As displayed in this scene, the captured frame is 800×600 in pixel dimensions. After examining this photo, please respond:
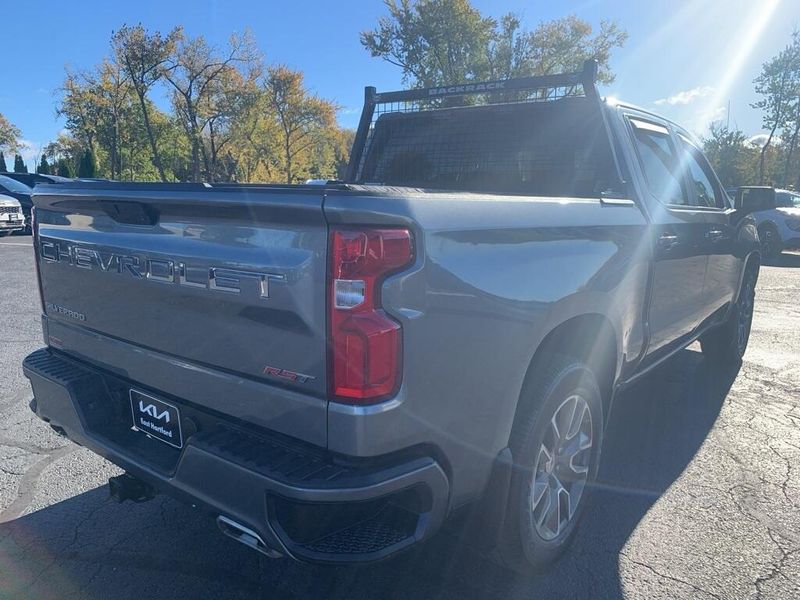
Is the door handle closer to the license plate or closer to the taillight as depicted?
the taillight

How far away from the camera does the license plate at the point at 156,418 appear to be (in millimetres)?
2281

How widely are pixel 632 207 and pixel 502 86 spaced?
1245 mm

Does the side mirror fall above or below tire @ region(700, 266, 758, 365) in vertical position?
above

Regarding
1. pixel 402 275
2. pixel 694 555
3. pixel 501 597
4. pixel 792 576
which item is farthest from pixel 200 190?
pixel 792 576

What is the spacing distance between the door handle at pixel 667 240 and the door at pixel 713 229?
2.40ft

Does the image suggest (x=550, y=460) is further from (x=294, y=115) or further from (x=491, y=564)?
Answer: (x=294, y=115)

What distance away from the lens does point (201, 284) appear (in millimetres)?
Answer: 2043

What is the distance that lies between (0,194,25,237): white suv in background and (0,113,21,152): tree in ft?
183

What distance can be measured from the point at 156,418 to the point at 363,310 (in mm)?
1085

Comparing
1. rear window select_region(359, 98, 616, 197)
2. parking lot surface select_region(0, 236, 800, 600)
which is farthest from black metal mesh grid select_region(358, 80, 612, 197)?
parking lot surface select_region(0, 236, 800, 600)

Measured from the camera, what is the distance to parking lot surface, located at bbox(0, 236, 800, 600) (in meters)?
2.55

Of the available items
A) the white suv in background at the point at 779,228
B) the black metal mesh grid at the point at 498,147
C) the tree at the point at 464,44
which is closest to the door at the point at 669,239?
the black metal mesh grid at the point at 498,147

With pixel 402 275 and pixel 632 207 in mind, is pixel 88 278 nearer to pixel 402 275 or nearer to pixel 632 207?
pixel 402 275

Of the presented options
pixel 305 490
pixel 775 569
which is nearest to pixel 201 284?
pixel 305 490
